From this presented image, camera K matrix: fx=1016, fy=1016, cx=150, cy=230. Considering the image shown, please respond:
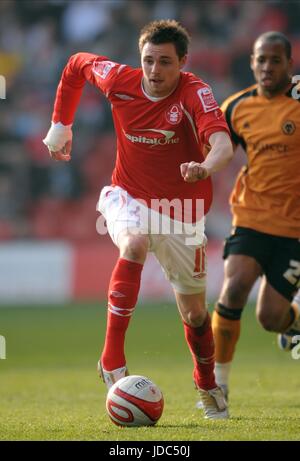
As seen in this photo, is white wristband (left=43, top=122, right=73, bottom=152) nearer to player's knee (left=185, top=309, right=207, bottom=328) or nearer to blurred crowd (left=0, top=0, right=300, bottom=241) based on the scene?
player's knee (left=185, top=309, right=207, bottom=328)

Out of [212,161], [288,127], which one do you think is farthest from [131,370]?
[212,161]

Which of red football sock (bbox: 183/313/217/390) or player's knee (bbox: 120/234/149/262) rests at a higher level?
player's knee (bbox: 120/234/149/262)

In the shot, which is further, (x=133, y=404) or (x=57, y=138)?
(x=57, y=138)

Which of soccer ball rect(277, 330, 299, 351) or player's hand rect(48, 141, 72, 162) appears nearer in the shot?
player's hand rect(48, 141, 72, 162)

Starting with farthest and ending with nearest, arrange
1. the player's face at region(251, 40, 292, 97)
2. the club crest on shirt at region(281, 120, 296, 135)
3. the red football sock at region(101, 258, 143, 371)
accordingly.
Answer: the club crest on shirt at region(281, 120, 296, 135) < the player's face at region(251, 40, 292, 97) < the red football sock at region(101, 258, 143, 371)

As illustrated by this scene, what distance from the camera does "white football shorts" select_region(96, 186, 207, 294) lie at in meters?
6.13

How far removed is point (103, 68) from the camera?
653 centimetres

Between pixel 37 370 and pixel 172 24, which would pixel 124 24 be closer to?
pixel 37 370

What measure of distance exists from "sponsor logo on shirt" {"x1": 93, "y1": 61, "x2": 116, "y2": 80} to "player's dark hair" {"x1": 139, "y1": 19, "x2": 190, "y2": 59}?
1.10 feet

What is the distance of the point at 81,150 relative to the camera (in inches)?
749

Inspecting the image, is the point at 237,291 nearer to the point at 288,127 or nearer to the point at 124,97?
the point at 288,127

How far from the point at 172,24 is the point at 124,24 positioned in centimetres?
1385

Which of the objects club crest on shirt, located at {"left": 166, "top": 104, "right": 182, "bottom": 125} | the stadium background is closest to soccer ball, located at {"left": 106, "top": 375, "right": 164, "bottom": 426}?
club crest on shirt, located at {"left": 166, "top": 104, "right": 182, "bottom": 125}

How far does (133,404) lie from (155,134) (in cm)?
167
